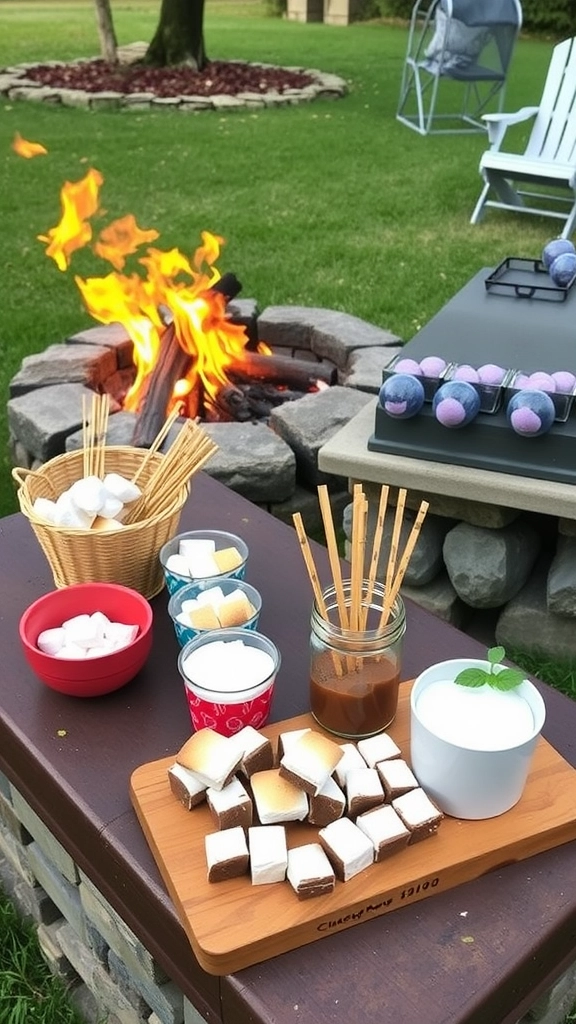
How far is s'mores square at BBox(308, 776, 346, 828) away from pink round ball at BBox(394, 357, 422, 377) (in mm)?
1386

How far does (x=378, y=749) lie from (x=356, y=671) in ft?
0.40

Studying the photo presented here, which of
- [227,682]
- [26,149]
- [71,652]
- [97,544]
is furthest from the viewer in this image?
[26,149]

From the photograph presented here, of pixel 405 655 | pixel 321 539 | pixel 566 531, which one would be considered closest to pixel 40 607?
pixel 405 655

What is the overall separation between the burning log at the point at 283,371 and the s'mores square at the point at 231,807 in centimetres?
256

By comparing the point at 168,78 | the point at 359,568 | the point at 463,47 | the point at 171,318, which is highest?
the point at 359,568

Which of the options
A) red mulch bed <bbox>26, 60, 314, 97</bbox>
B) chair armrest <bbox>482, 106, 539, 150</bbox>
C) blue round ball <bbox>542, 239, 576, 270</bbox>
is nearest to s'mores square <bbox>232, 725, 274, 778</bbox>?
blue round ball <bbox>542, 239, 576, 270</bbox>

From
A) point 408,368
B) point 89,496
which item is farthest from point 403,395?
point 89,496

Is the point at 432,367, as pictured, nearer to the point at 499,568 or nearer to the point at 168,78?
Result: the point at 499,568

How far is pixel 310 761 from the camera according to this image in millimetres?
1237

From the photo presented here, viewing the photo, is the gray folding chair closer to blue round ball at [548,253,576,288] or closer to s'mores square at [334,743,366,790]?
blue round ball at [548,253,576,288]

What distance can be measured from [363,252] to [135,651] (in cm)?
474

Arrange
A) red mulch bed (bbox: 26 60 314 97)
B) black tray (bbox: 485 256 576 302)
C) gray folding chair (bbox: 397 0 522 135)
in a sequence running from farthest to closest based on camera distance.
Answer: red mulch bed (bbox: 26 60 314 97), gray folding chair (bbox: 397 0 522 135), black tray (bbox: 485 256 576 302)

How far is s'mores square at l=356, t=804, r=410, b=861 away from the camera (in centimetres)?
120

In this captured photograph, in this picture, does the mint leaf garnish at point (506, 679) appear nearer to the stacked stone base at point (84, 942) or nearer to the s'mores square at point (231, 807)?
the s'mores square at point (231, 807)
